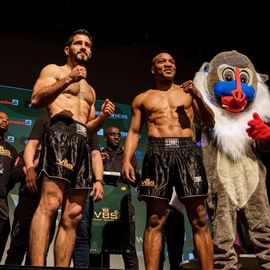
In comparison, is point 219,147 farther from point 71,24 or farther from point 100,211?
point 71,24

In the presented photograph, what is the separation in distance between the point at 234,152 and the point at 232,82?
1.53ft

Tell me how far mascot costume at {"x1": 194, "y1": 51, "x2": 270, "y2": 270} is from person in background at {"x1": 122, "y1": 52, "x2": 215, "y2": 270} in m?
0.21

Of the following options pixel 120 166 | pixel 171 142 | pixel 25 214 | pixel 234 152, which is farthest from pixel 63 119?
pixel 120 166

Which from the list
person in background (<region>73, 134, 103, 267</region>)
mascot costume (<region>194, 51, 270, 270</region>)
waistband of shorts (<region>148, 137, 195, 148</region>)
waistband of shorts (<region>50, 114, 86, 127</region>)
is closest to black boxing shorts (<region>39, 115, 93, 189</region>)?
waistband of shorts (<region>50, 114, 86, 127</region>)

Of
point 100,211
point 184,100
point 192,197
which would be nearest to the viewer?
point 192,197

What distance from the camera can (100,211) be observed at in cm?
327

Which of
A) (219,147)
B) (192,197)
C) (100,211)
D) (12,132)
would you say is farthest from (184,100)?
(12,132)

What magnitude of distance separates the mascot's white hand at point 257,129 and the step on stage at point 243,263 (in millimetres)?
724

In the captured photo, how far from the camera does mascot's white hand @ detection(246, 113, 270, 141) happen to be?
108 inches

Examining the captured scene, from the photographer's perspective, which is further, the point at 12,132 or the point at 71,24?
the point at 71,24

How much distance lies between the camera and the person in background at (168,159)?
2.38 meters

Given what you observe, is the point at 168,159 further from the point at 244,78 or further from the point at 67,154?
the point at 244,78

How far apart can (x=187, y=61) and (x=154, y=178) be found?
255cm

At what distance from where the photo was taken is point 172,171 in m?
2.47
